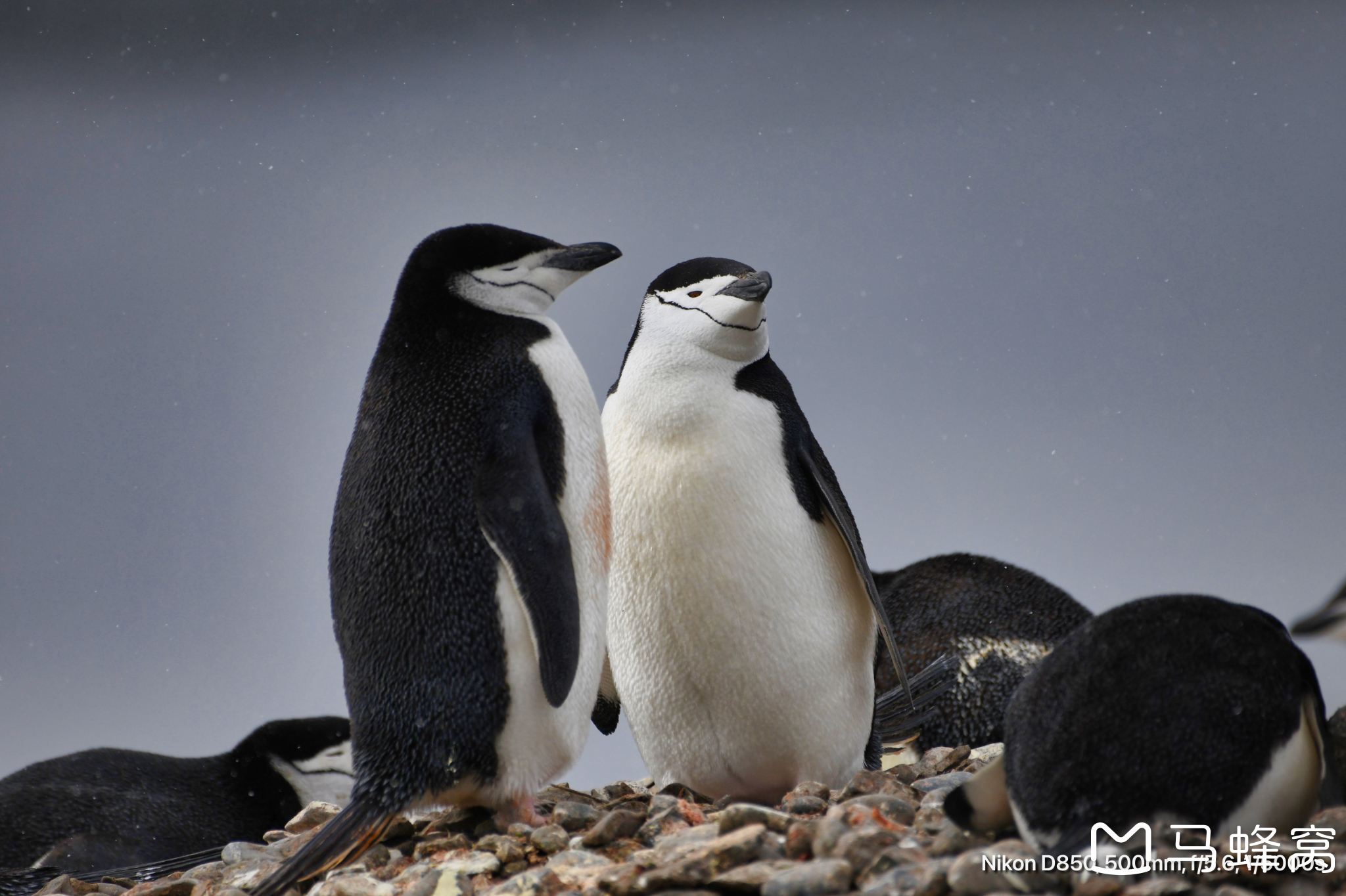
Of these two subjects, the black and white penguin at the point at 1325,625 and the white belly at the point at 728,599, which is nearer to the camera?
the black and white penguin at the point at 1325,625

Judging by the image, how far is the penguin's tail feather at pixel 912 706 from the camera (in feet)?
9.20

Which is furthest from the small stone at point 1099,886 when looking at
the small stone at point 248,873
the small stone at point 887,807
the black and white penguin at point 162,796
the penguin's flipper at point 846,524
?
the black and white penguin at point 162,796

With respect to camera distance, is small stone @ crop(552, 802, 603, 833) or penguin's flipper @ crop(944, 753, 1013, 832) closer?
penguin's flipper @ crop(944, 753, 1013, 832)

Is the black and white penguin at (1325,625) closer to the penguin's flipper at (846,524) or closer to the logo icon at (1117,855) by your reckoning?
the logo icon at (1117,855)

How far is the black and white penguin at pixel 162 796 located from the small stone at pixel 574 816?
140 cm

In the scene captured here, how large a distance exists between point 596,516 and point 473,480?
0.27 m

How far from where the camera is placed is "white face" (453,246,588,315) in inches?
78.0

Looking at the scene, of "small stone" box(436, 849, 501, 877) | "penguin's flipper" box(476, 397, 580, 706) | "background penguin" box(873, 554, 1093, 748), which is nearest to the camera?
"small stone" box(436, 849, 501, 877)

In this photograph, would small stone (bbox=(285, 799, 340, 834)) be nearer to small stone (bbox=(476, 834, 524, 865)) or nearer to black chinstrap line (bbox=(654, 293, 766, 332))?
small stone (bbox=(476, 834, 524, 865))

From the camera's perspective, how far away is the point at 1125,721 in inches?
53.8

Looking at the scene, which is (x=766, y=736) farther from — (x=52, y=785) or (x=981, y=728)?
(x=52, y=785)

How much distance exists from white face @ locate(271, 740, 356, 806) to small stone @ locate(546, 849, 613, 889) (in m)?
1.74

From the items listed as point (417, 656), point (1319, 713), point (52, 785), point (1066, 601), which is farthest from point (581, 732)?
point (1066, 601)

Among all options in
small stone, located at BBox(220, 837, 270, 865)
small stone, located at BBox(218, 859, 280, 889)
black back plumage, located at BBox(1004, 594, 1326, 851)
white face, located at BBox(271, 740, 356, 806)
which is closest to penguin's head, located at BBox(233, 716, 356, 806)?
white face, located at BBox(271, 740, 356, 806)
